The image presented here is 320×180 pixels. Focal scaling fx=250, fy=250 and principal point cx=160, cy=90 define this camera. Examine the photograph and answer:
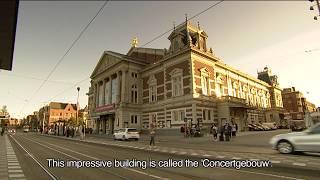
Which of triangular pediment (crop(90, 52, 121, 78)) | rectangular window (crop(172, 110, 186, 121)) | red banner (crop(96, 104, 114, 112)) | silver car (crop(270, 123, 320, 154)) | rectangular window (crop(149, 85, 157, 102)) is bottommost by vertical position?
silver car (crop(270, 123, 320, 154))

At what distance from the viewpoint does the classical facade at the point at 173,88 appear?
4122 centimetres

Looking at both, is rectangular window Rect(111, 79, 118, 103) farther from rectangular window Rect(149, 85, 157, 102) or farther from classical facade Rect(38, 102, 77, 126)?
classical facade Rect(38, 102, 77, 126)

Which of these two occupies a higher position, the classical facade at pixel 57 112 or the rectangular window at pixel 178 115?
the classical facade at pixel 57 112

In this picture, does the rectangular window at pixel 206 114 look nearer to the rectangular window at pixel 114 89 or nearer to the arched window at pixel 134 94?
the arched window at pixel 134 94

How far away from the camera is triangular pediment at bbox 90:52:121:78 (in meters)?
55.1

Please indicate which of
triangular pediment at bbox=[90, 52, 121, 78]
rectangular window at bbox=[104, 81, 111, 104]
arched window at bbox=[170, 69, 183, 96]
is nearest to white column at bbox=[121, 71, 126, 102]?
triangular pediment at bbox=[90, 52, 121, 78]

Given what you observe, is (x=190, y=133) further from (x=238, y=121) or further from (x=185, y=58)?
(x=238, y=121)

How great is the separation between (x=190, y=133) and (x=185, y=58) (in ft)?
43.1

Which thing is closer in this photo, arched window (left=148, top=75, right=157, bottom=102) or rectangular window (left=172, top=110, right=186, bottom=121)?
rectangular window (left=172, top=110, right=186, bottom=121)

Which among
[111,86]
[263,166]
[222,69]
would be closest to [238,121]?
[222,69]

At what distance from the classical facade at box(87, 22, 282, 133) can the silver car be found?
2254 cm

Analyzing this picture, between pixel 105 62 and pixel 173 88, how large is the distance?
2250cm

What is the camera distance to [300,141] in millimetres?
13844

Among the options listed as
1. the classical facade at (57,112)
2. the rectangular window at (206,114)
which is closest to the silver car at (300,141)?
the rectangular window at (206,114)
